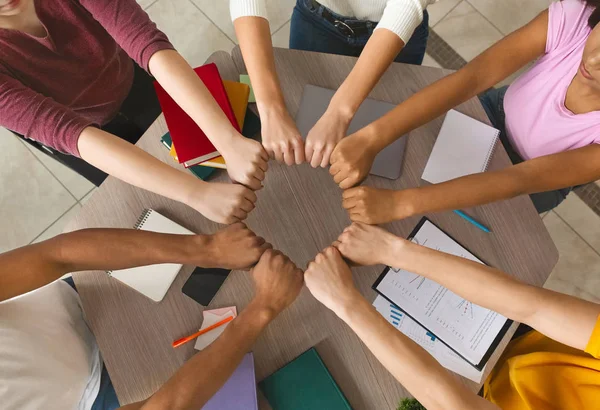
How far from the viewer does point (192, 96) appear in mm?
773

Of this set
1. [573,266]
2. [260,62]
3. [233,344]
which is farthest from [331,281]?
[573,266]

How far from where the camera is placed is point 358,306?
72 centimetres

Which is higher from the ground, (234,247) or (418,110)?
(418,110)

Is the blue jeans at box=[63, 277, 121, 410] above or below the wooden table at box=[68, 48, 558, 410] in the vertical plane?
below

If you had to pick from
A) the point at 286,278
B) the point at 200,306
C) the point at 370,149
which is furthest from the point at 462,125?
the point at 200,306

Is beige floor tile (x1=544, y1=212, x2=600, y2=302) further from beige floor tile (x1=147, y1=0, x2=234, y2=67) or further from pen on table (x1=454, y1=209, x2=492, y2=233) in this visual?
beige floor tile (x1=147, y1=0, x2=234, y2=67)

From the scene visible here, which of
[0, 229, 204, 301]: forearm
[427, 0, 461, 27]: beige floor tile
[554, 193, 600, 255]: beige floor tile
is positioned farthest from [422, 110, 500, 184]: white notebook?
[427, 0, 461, 27]: beige floor tile

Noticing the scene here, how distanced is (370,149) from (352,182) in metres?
0.07

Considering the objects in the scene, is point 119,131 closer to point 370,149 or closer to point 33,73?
point 33,73

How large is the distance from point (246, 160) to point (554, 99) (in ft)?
2.05

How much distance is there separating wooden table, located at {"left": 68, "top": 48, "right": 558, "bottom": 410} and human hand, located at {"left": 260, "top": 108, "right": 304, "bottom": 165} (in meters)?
0.03

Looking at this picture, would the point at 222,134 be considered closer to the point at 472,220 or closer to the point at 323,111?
the point at 323,111

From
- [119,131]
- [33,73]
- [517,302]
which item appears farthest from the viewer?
[119,131]

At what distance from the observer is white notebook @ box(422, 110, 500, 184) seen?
31.1 inches
